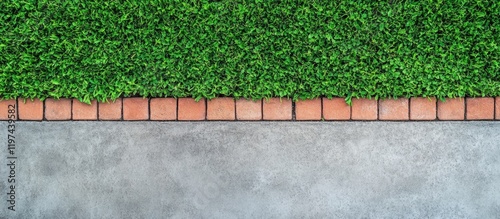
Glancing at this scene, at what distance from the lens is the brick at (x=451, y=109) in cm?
284

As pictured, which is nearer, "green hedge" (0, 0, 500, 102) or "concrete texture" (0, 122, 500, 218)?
"green hedge" (0, 0, 500, 102)

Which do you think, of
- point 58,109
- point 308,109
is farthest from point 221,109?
point 58,109

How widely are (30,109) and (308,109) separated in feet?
6.25

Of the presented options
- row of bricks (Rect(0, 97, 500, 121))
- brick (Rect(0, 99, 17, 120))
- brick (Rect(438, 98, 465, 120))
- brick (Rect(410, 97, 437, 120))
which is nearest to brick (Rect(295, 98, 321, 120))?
row of bricks (Rect(0, 97, 500, 121))

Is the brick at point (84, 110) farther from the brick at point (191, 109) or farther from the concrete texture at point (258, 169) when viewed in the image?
the brick at point (191, 109)

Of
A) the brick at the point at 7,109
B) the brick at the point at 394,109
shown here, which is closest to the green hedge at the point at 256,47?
→ the brick at the point at 394,109

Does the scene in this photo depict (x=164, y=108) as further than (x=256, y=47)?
Yes

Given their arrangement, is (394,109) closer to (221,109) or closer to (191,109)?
(221,109)

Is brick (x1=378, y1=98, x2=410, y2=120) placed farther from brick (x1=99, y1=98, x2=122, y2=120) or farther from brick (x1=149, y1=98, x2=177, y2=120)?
brick (x1=99, y1=98, x2=122, y2=120)

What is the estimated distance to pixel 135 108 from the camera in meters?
2.90

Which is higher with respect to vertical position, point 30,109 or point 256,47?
point 256,47

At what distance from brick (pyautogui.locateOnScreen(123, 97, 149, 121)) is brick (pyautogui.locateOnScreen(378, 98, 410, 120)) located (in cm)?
158

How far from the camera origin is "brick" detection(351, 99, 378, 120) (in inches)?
112

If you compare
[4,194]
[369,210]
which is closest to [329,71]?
[369,210]
